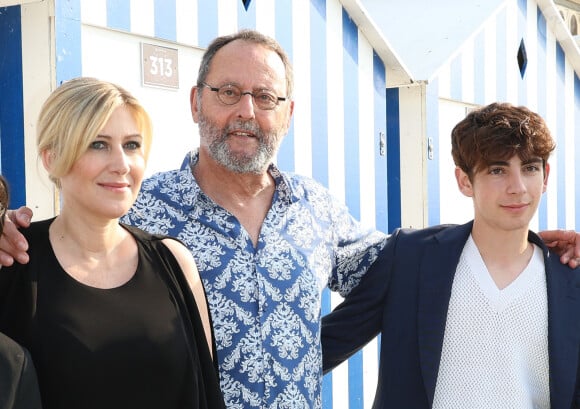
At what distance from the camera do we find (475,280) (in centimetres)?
238

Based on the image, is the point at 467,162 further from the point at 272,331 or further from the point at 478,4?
the point at 478,4

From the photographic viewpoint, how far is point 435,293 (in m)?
2.38

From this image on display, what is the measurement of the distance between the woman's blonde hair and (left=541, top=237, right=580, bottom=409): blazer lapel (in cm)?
125

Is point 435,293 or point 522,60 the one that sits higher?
point 522,60

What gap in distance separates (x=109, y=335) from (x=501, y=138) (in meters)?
1.17

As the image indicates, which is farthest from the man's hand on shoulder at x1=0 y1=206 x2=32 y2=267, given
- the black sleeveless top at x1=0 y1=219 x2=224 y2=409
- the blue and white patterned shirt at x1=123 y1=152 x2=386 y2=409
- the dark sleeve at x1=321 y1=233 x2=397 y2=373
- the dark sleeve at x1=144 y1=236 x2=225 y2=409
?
the dark sleeve at x1=321 y1=233 x2=397 y2=373

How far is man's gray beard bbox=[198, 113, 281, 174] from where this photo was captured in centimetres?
234

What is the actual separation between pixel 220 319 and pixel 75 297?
51 cm

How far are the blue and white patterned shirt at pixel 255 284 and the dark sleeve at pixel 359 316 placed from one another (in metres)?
0.15

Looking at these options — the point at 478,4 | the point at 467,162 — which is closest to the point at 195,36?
the point at 467,162

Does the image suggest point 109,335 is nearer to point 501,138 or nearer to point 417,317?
point 417,317

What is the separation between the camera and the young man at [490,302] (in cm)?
228

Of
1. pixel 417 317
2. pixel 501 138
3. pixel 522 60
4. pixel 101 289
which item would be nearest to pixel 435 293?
pixel 417 317

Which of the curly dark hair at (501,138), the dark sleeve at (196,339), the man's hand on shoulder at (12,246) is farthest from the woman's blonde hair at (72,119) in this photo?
the curly dark hair at (501,138)
